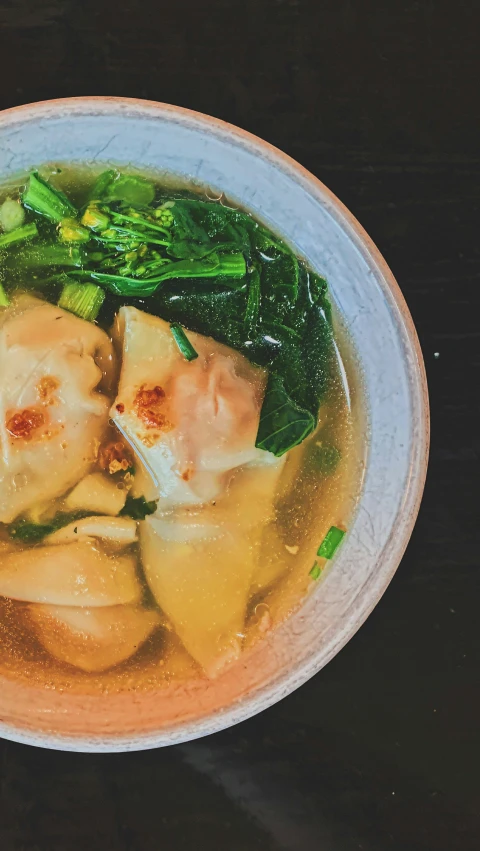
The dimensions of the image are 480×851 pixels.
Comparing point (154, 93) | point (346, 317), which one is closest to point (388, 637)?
point (346, 317)

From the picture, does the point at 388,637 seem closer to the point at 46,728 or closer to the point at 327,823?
the point at 327,823

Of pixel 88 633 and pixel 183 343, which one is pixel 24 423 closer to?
pixel 183 343

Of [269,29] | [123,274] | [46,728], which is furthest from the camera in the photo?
[269,29]

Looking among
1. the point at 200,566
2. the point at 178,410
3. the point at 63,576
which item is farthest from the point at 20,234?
the point at 200,566

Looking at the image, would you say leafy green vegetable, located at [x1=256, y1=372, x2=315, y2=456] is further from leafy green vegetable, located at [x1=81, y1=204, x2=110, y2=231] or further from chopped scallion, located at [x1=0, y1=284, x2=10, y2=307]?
chopped scallion, located at [x1=0, y1=284, x2=10, y2=307]

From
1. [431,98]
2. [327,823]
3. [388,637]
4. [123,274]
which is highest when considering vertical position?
[431,98]

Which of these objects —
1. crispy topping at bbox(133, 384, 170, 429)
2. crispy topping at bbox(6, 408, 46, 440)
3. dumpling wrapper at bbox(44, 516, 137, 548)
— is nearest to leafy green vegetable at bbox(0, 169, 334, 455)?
crispy topping at bbox(133, 384, 170, 429)
